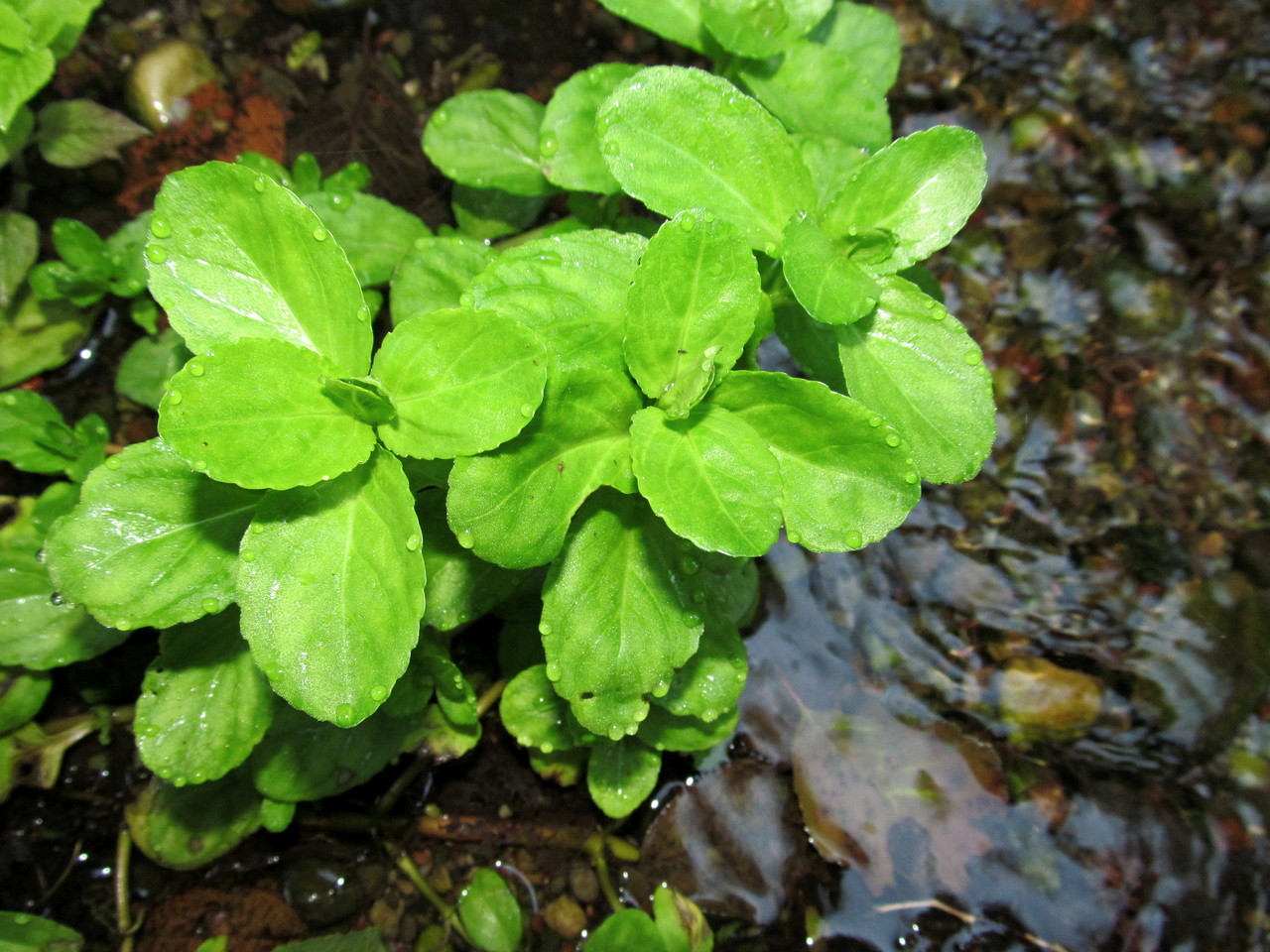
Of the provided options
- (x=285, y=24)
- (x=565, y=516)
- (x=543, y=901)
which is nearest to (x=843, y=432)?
(x=565, y=516)

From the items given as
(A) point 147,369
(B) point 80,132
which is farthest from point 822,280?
(B) point 80,132

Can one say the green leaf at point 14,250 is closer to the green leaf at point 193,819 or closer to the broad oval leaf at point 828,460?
the green leaf at point 193,819

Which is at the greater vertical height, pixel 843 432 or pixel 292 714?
pixel 843 432

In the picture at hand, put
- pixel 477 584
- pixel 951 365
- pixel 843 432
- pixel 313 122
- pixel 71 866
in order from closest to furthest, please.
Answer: pixel 843 432 → pixel 951 365 → pixel 477 584 → pixel 71 866 → pixel 313 122

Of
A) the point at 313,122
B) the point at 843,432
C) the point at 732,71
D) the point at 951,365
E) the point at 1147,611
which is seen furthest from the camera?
the point at 313,122

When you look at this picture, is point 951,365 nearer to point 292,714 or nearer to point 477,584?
point 477,584

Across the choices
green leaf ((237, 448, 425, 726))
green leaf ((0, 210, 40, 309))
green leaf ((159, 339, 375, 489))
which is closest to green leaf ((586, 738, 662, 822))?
green leaf ((237, 448, 425, 726))
